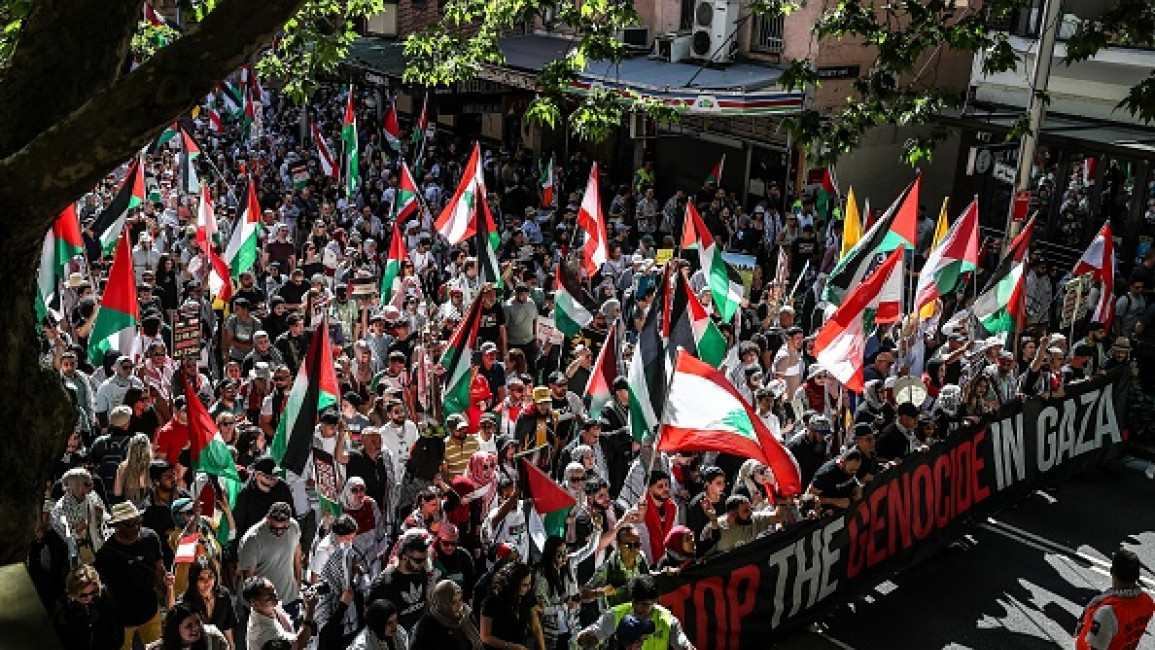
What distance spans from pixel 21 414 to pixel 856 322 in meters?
8.03

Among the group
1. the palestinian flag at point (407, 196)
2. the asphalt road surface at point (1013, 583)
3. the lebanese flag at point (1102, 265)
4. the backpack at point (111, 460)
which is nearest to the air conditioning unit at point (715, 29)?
the palestinian flag at point (407, 196)

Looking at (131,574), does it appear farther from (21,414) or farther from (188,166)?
(188,166)

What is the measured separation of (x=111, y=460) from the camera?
902cm

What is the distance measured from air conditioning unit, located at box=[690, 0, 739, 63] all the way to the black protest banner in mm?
11234

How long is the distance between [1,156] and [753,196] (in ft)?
64.5

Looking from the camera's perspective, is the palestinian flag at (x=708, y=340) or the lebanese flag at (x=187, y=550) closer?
the lebanese flag at (x=187, y=550)

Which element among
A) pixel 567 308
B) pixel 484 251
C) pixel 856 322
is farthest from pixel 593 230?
pixel 856 322

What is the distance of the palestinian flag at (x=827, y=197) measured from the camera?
19.0 meters

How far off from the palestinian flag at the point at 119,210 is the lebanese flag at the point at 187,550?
806 centimetres

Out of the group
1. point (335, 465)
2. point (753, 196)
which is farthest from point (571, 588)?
point (753, 196)

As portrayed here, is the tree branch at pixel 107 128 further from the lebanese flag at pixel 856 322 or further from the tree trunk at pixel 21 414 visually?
the lebanese flag at pixel 856 322

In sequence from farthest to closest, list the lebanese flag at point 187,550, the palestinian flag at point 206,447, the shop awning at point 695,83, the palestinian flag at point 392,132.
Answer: the palestinian flag at point 392,132 < the shop awning at point 695,83 < the palestinian flag at point 206,447 < the lebanese flag at point 187,550

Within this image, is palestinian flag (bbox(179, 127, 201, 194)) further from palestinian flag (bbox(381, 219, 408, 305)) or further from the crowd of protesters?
palestinian flag (bbox(381, 219, 408, 305))

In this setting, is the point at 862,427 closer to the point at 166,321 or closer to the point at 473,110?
the point at 166,321
